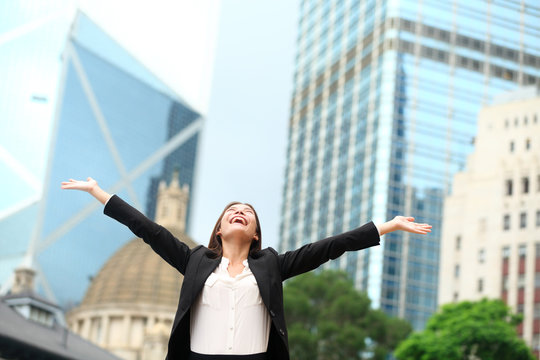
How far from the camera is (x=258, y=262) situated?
6879mm

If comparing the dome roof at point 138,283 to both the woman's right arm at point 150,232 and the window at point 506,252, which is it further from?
the woman's right arm at point 150,232

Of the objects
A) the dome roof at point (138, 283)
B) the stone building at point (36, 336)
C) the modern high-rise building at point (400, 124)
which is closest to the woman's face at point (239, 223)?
the stone building at point (36, 336)

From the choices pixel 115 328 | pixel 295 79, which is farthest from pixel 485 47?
pixel 115 328

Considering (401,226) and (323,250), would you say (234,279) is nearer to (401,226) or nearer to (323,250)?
(323,250)

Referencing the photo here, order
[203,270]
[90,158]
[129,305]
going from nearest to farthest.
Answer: [203,270] → [129,305] → [90,158]

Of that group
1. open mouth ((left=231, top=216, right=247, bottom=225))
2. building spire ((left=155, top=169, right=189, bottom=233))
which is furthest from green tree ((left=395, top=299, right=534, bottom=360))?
building spire ((left=155, top=169, right=189, bottom=233))

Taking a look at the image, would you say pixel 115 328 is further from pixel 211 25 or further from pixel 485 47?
pixel 211 25

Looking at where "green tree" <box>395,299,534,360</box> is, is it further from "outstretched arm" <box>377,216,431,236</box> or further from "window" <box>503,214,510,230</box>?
"outstretched arm" <box>377,216,431,236</box>

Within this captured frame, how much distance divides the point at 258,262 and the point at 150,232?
72 centimetres

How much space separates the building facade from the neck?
61.7m

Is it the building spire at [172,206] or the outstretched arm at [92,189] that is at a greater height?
the building spire at [172,206]

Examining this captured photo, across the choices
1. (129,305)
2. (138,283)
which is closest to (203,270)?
(129,305)

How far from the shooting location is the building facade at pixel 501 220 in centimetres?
6862

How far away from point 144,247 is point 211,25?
78.9 meters
